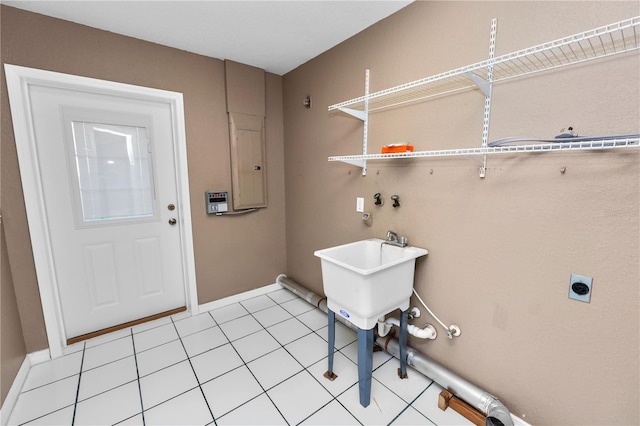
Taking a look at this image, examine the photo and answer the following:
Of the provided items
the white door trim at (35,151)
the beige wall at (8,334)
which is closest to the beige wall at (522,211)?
the white door trim at (35,151)

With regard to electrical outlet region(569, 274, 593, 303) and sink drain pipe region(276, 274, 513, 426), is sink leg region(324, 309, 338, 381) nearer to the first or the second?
sink drain pipe region(276, 274, 513, 426)

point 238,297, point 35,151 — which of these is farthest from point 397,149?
point 35,151

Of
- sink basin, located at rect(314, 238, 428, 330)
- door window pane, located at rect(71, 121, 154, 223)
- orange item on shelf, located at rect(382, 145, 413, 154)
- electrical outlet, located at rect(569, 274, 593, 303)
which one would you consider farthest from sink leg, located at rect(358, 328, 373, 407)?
door window pane, located at rect(71, 121, 154, 223)

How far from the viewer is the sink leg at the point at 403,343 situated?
173 cm

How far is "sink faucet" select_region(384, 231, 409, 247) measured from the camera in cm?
181

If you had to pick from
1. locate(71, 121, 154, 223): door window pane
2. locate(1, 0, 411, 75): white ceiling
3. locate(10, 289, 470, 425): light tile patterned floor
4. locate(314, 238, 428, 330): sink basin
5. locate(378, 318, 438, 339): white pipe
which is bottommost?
locate(10, 289, 470, 425): light tile patterned floor

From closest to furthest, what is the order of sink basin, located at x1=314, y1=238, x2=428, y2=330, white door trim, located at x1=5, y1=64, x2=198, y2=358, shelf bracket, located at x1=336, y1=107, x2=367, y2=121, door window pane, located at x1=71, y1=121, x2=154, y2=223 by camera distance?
sink basin, located at x1=314, y1=238, x2=428, y2=330, white door trim, located at x1=5, y1=64, x2=198, y2=358, shelf bracket, located at x1=336, y1=107, x2=367, y2=121, door window pane, located at x1=71, y1=121, x2=154, y2=223

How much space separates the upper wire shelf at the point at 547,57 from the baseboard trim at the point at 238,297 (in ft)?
7.87

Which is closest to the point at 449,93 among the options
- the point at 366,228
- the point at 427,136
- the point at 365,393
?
the point at 427,136

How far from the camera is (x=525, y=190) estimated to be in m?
1.30

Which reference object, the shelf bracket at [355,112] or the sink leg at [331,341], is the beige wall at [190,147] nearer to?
the shelf bracket at [355,112]

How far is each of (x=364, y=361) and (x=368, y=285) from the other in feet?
1.54

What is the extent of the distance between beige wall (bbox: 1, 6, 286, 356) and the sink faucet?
1536 mm

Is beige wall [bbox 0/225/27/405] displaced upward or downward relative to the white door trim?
downward
